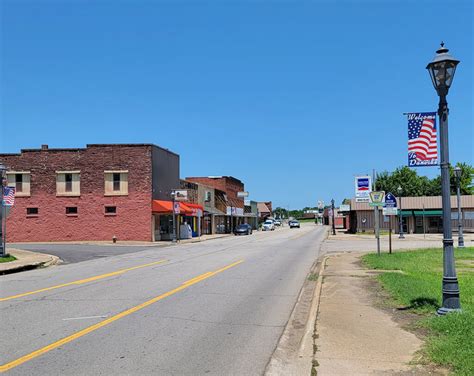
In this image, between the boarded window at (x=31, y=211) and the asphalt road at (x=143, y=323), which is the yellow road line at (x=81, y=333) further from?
the boarded window at (x=31, y=211)

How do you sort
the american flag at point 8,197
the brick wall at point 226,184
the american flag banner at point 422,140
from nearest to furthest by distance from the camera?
the american flag banner at point 422,140, the american flag at point 8,197, the brick wall at point 226,184

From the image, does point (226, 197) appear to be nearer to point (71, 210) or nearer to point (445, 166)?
point (71, 210)

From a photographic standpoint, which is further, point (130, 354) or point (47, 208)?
point (47, 208)

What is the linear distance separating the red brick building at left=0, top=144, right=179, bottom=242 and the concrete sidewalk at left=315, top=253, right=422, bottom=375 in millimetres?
32763

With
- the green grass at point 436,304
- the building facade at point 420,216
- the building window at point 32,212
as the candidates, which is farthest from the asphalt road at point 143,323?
the building facade at point 420,216

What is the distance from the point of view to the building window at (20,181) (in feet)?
141

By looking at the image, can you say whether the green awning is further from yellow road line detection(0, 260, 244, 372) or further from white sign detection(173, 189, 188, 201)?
yellow road line detection(0, 260, 244, 372)

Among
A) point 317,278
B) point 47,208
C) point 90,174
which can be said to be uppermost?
point 90,174

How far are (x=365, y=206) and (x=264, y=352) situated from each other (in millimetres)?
57595

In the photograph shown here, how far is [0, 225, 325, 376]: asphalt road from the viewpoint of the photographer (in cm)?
636

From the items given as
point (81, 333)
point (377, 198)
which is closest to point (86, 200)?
point (377, 198)

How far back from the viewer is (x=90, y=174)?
42969 mm

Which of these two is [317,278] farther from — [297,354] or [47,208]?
[47,208]

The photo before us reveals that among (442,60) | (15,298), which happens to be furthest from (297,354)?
(15,298)
